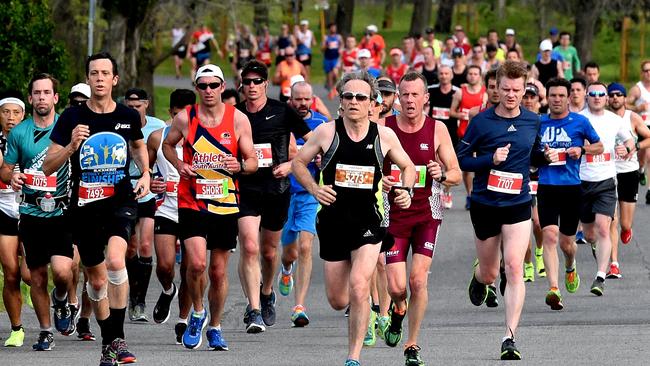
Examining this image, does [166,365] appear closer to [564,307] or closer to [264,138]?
[264,138]

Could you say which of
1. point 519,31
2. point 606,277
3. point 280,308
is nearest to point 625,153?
point 606,277

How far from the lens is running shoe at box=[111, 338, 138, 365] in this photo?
11.0 m

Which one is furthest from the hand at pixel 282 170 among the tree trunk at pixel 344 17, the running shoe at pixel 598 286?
the tree trunk at pixel 344 17

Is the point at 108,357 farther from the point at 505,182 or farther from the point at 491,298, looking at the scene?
the point at 491,298

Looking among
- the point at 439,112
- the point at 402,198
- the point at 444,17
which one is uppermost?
the point at 402,198

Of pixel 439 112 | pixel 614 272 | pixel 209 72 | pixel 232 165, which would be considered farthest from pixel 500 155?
pixel 439 112

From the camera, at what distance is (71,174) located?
36.6 feet

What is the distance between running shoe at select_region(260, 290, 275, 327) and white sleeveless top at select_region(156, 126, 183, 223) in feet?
3.87

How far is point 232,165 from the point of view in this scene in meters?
11.7

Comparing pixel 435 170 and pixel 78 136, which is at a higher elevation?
pixel 78 136

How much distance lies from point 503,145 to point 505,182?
0.27 metres

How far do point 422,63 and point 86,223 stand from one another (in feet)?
66.6

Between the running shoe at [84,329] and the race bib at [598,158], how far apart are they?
5309 millimetres

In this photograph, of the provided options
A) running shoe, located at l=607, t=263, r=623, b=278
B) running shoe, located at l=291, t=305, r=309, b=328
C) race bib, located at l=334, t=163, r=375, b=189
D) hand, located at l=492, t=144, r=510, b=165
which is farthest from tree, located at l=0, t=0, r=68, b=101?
race bib, located at l=334, t=163, r=375, b=189
